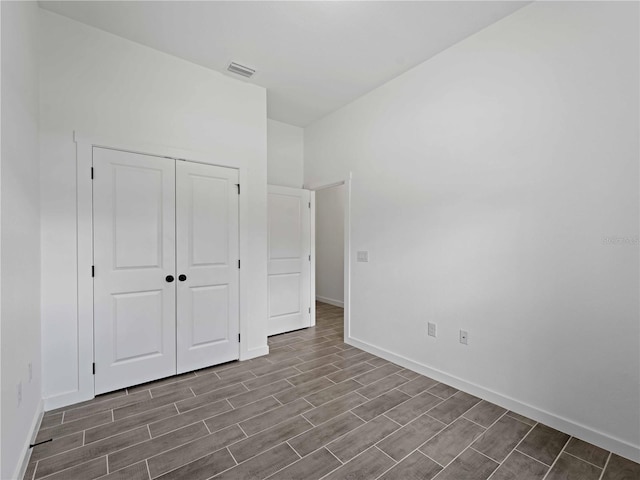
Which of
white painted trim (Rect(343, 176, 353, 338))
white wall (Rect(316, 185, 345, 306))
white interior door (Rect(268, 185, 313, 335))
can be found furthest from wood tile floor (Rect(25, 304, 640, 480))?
white wall (Rect(316, 185, 345, 306))

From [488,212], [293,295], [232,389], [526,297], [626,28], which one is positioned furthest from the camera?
[293,295]

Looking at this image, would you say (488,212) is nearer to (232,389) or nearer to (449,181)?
(449,181)

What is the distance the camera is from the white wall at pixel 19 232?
144cm

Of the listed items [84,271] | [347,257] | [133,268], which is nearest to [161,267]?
[133,268]

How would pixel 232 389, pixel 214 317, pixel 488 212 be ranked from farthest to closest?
pixel 214 317 < pixel 232 389 < pixel 488 212

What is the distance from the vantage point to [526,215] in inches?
88.5

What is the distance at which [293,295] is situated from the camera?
438 cm

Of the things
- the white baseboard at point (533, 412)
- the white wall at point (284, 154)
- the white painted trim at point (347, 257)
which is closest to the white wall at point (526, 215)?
the white baseboard at point (533, 412)

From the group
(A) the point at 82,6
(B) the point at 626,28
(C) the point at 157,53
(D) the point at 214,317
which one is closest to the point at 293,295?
(D) the point at 214,317

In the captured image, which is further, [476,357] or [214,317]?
[214,317]

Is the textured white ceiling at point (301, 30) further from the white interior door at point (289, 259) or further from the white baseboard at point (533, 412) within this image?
the white baseboard at point (533, 412)

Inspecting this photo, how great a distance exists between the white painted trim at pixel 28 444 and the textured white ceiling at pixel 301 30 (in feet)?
9.79

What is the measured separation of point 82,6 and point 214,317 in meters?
2.80

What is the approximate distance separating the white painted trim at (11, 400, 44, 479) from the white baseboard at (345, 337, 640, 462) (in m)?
2.90
